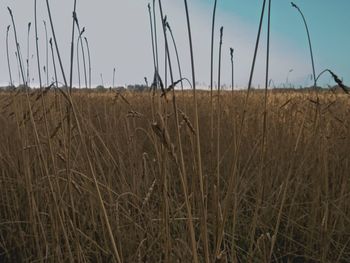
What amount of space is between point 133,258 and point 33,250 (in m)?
0.34

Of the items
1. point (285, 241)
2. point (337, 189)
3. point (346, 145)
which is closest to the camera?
point (285, 241)

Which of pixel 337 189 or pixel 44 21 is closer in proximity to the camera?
pixel 44 21

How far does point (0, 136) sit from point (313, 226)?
4.37 ft

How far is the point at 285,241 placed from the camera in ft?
4.04

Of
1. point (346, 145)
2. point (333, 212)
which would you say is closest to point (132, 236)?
point (333, 212)

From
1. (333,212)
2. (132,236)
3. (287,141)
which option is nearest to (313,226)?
(333,212)

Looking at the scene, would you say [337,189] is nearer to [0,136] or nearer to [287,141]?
[287,141]

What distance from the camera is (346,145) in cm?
173

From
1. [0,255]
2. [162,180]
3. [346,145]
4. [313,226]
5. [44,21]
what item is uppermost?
[44,21]

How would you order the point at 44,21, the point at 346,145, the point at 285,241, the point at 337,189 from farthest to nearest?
1. the point at 346,145
2. the point at 337,189
3. the point at 285,241
4. the point at 44,21

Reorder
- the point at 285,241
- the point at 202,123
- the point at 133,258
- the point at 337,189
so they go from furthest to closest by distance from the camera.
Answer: the point at 202,123 → the point at 337,189 → the point at 285,241 → the point at 133,258

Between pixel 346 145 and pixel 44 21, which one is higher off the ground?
pixel 44 21

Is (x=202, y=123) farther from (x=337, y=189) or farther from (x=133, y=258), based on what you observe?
(x=133, y=258)

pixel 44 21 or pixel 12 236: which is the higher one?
pixel 44 21
